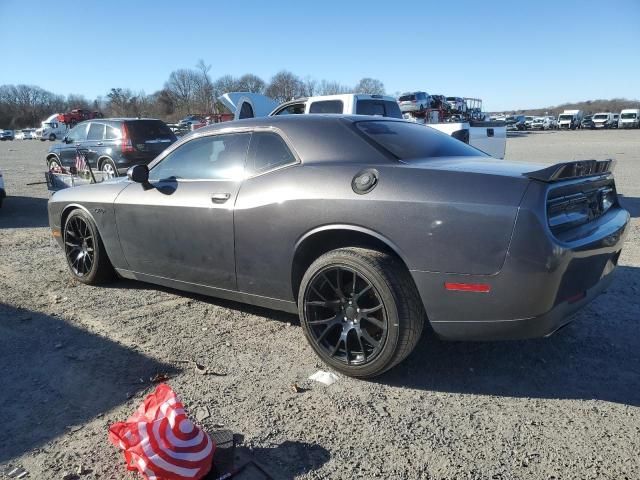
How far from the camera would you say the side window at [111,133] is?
455 inches

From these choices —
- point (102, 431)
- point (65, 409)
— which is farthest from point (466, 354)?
point (65, 409)

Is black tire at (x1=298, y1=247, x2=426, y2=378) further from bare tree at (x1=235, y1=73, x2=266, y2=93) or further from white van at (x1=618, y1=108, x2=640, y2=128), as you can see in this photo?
bare tree at (x1=235, y1=73, x2=266, y2=93)

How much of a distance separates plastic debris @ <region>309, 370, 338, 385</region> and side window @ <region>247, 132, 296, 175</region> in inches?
54.1

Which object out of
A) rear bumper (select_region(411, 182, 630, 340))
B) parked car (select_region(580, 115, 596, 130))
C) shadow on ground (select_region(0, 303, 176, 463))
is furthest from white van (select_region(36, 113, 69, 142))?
parked car (select_region(580, 115, 596, 130))

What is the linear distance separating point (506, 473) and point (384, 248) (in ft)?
4.28

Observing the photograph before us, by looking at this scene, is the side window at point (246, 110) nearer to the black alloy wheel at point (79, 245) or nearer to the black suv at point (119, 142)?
the black suv at point (119, 142)

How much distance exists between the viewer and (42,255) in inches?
239

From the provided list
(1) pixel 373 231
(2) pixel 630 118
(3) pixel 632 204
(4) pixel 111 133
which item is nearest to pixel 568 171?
(1) pixel 373 231

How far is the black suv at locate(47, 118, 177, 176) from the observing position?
11.4 m

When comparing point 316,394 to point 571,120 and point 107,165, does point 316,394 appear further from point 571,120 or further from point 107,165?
point 571,120

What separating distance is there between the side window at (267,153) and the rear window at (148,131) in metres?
8.93

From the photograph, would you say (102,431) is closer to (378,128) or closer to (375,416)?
(375,416)

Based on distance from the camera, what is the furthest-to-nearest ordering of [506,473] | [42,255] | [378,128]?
[42,255]
[378,128]
[506,473]

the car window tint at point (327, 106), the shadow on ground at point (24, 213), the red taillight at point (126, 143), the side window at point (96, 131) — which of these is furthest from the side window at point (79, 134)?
the car window tint at point (327, 106)
